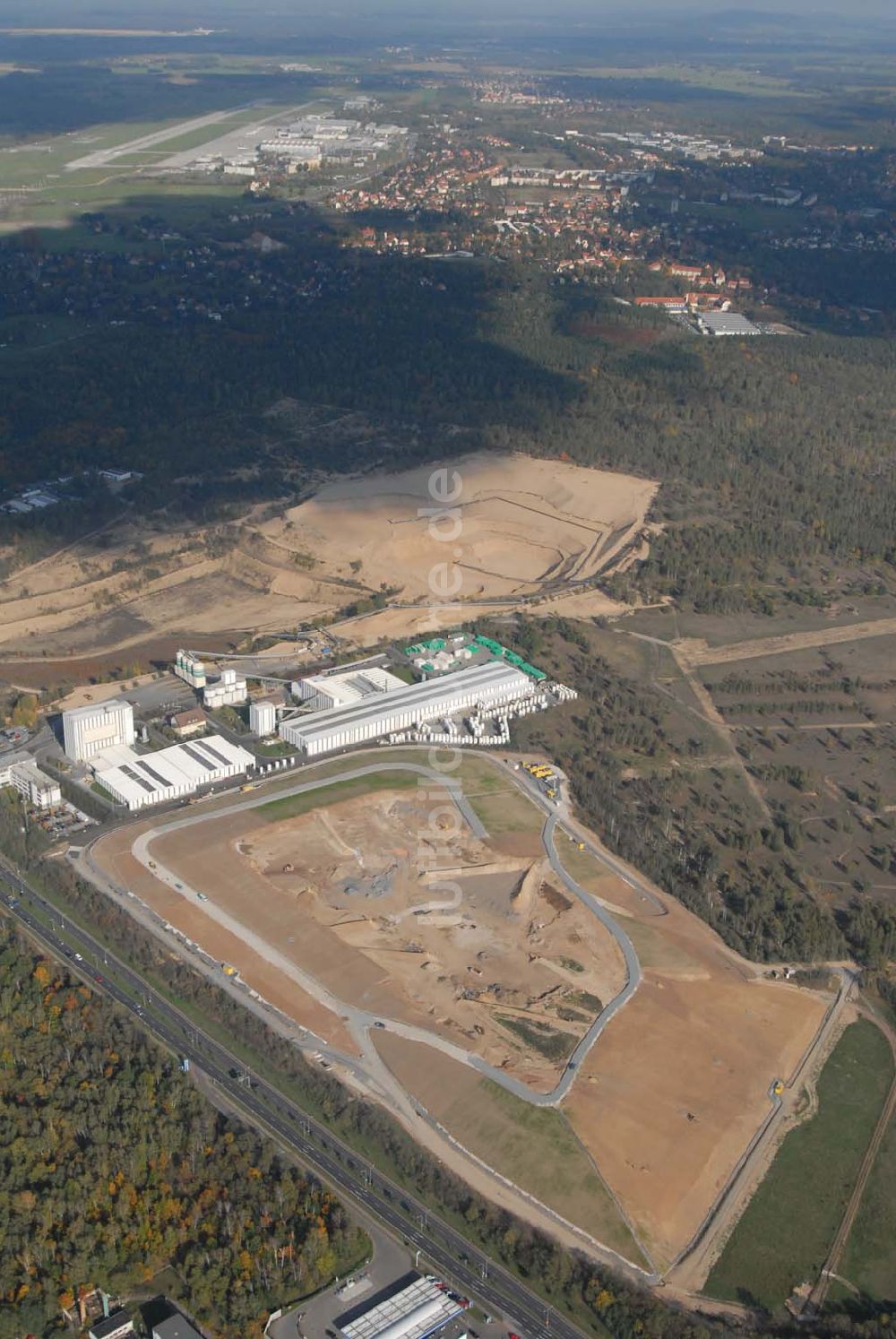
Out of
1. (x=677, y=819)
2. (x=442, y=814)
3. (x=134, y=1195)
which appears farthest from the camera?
(x=677, y=819)

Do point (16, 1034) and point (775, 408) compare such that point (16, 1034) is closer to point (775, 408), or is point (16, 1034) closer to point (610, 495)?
point (610, 495)

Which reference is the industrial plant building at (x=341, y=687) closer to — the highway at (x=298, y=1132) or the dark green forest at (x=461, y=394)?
the highway at (x=298, y=1132)

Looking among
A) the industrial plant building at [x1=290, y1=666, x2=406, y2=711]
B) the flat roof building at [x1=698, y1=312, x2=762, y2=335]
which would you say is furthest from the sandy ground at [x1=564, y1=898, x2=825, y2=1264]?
the flat roof building at [x1=698, y1=312, x2=762, y2=335]

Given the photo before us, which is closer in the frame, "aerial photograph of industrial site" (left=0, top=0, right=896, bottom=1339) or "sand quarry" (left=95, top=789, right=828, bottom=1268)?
"aerial photograph of industrial site" (left=0, top=0, right=896, bottom=1339)

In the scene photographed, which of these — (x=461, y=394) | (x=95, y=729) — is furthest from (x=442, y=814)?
Answer: (x=461, y=394)

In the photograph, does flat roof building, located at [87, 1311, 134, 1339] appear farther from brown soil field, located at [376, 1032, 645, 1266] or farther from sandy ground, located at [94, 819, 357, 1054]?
sandy ground, located at [94, 819, 357, 1054]

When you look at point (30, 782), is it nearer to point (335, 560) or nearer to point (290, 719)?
point (290, 719)
